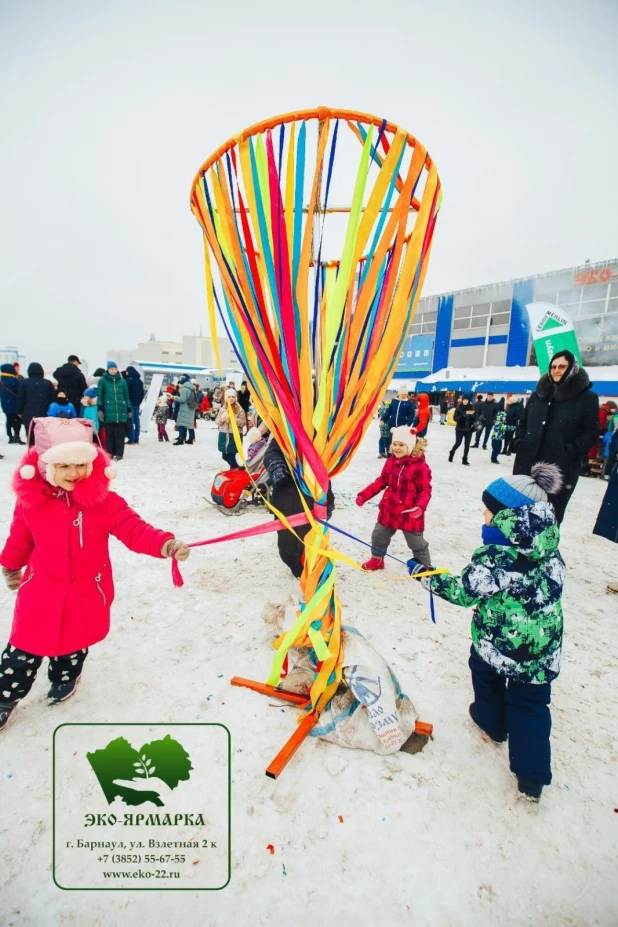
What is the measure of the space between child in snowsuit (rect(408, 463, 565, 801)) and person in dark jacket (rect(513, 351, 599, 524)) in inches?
73.9

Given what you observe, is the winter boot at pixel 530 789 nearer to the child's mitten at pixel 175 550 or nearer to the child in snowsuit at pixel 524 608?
the child in snowsuit at pixel 524 608

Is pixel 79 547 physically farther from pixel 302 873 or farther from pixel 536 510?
pixel 536 510

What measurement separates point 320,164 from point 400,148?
35cm

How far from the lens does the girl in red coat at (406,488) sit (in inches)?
133

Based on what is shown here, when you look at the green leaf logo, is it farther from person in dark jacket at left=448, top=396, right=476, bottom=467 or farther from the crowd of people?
person in dark jacket at left=448, top=396, right=476, bottom=467

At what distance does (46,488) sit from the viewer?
1793mm

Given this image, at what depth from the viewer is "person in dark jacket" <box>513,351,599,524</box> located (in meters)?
3.36

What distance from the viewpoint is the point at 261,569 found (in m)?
3.72

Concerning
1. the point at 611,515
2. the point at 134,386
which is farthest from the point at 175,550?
the point at 134,386

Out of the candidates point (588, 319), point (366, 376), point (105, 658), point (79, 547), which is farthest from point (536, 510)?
point (588, 319)

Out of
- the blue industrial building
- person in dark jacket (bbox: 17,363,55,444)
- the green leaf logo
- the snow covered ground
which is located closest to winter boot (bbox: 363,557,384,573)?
the snow covered ground

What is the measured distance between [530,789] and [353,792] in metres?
0.71

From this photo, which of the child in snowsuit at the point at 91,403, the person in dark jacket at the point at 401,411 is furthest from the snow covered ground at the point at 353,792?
the person in dark jacket at the point at 401,411

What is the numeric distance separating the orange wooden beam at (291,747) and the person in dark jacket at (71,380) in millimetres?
7150
